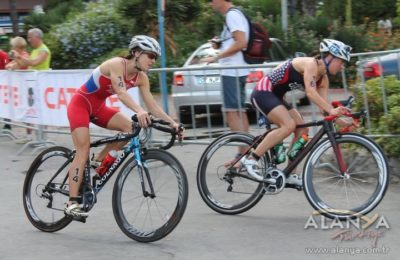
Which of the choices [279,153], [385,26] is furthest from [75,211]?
[385,26]

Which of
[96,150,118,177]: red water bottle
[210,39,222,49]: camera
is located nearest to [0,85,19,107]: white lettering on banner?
[210,39,222,49]: camera

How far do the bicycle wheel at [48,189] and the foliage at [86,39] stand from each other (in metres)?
14.4

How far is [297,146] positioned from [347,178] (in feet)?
1.87

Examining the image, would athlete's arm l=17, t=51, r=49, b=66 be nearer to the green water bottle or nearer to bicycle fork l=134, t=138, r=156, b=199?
the green water bottle

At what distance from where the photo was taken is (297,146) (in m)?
6.67

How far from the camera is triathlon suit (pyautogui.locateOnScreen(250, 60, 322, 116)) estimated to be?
659cm

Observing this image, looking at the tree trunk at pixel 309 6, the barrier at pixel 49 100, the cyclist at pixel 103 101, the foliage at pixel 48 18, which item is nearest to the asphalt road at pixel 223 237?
the cyclist at pixel 103 101

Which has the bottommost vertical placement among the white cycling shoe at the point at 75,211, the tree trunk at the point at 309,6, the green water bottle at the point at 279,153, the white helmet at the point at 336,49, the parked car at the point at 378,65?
the white cycling shoe at the point at 75,211

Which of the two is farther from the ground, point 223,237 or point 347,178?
point 347,178

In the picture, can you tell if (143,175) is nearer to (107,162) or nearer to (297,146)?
(107,162)

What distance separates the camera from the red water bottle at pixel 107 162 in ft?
20.1

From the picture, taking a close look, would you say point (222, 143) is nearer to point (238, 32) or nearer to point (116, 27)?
point (238, 32)

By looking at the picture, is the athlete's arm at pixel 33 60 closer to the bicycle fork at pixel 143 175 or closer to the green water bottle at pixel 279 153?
the green water bottle at pixel 279 153

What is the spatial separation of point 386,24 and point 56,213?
61.0ft
